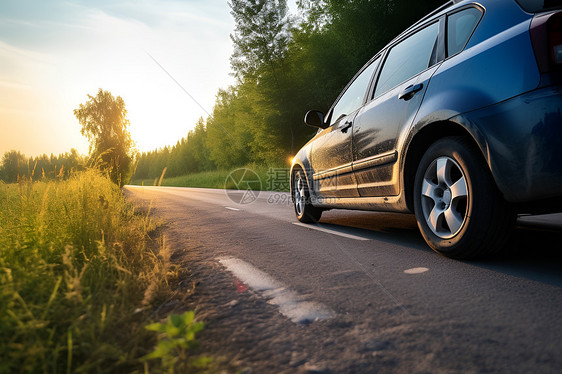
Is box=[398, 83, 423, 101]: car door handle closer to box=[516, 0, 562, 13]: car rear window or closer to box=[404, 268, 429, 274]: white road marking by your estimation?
box=[516, 0, 562, 13]: car rear window

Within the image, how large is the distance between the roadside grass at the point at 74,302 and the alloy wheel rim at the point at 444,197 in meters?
2.09

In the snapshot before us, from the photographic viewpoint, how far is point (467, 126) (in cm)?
242

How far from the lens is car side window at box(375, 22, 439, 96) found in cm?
327

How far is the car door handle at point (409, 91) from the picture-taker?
301cm

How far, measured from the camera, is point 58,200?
14.7ft

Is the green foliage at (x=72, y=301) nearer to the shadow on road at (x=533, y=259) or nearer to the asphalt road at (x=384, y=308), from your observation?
the asphalt road at (x=384, y=308)

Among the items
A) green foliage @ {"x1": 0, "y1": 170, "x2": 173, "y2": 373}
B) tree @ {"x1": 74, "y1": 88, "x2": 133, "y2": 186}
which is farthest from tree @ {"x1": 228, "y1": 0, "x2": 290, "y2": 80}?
green foliage @ {"x1": 0, "y1": 170, "x2": 173, "y2": 373}


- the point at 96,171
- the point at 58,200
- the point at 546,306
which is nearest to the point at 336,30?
the point at 96,171

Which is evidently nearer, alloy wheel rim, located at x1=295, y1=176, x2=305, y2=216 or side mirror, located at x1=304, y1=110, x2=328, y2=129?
side mirror, located at x1=304, y1=110, x2=328, y2=129

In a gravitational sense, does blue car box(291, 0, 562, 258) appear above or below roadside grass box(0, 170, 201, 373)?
above

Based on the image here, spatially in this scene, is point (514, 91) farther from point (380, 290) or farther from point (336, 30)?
point (336, 30)

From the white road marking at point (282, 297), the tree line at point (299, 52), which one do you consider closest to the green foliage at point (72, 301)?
the white road marking at point (282, 297)

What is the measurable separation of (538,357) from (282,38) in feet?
88.9

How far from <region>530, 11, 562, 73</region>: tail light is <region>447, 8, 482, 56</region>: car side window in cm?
66
